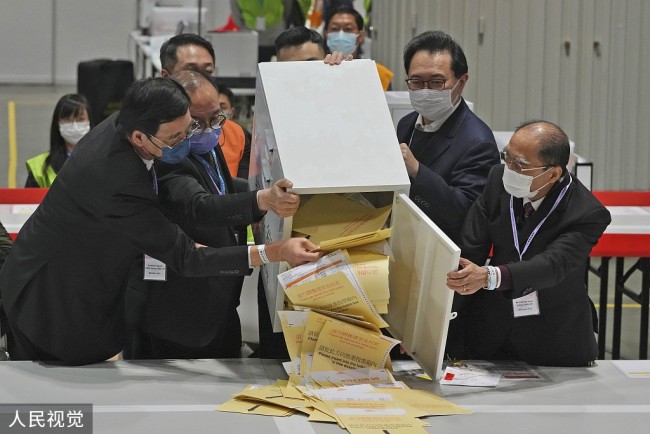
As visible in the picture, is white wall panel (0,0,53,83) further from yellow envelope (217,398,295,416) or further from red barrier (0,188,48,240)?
yellow envelope (217,398,295,416)

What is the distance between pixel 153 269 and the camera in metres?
3.45

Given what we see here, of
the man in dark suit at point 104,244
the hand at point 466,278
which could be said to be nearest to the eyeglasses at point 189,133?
the man in dark suit at point 104,244

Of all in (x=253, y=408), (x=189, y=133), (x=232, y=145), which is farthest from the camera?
(x=232, y=145)

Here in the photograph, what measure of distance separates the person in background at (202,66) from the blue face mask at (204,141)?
939 millimetres

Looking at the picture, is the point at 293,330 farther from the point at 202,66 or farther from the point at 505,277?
the point at 202,66

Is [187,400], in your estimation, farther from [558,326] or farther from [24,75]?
[24,75]

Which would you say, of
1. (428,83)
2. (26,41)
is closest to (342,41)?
(428,83)

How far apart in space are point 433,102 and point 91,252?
4.33 ft

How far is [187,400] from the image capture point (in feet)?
10.3

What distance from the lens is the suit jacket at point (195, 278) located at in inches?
133

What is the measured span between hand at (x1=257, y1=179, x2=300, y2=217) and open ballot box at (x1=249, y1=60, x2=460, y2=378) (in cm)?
2

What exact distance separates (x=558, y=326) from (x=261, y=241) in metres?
1.11

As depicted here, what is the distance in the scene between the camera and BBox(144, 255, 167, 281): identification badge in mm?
3441

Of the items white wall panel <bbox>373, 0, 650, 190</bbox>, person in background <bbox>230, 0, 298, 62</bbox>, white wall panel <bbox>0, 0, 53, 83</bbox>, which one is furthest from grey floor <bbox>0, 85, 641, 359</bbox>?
person in background <bbox>230, 0, 298, 62</bbox>
